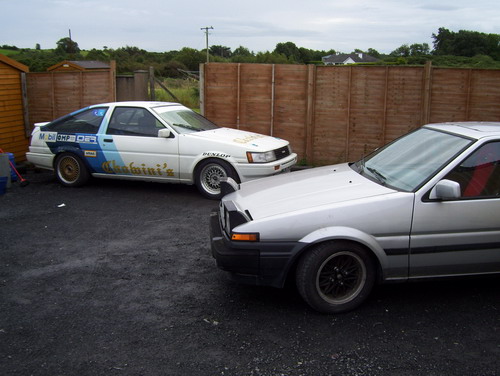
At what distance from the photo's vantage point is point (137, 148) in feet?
28.5

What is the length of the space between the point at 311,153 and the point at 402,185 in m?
7.46

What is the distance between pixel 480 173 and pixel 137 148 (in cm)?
597

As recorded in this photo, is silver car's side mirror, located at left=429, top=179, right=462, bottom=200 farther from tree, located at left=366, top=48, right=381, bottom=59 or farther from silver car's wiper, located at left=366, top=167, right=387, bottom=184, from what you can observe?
tree, located at left=366, top=48, right=381, bottom=59

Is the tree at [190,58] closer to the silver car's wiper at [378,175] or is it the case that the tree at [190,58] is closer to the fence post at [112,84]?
the fence post at [112,84]

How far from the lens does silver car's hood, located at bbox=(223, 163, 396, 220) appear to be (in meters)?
4.26

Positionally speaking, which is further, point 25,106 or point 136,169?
point 25,106

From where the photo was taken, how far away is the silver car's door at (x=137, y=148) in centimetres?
858

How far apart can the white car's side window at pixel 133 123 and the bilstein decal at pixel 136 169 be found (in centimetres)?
56

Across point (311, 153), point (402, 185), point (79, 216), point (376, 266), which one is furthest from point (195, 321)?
point (311, 153)

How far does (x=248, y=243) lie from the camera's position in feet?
13.4

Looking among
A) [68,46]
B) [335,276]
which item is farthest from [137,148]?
[68,46]

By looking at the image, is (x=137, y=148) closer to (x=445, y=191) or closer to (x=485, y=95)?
(x=445, y=191)

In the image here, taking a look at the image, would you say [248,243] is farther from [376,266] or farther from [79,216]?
[79,216]

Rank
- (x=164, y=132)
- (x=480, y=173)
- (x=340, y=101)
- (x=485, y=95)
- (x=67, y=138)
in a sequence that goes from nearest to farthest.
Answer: (x=480, y=173), (x=164, y=132), (x=67, y=138), (x=485, y=95), (x=340, y=101)
